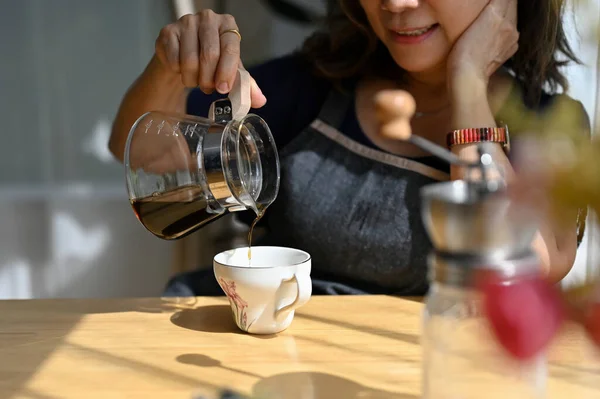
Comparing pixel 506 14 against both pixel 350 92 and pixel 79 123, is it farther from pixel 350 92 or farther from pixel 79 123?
pixel 79 123

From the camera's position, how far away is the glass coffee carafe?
745 mm

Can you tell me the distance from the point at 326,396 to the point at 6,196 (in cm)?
173

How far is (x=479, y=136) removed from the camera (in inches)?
37.0

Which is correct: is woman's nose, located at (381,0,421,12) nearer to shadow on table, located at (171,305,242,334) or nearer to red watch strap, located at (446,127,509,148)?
red watch strap, located at (446,127,509,148)

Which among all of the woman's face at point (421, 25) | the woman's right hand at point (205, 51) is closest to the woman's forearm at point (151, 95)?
the woman's right hand at point (205, 51)

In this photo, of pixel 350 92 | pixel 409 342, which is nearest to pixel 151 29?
pixel 350 92

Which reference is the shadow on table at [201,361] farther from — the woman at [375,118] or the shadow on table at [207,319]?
the woman at [375,118]

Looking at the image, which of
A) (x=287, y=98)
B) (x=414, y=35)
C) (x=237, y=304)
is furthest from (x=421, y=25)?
(x=237, y=304)

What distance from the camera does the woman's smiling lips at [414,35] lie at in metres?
1.09

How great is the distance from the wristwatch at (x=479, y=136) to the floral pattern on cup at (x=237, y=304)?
39cm

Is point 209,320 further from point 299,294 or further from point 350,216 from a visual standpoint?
point 350,216

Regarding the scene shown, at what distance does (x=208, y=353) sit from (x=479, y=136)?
50 cm

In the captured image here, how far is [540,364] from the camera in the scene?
0.43 meters

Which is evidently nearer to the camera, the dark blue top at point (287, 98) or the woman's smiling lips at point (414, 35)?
the woman's smiling lips at point (414, 35)
